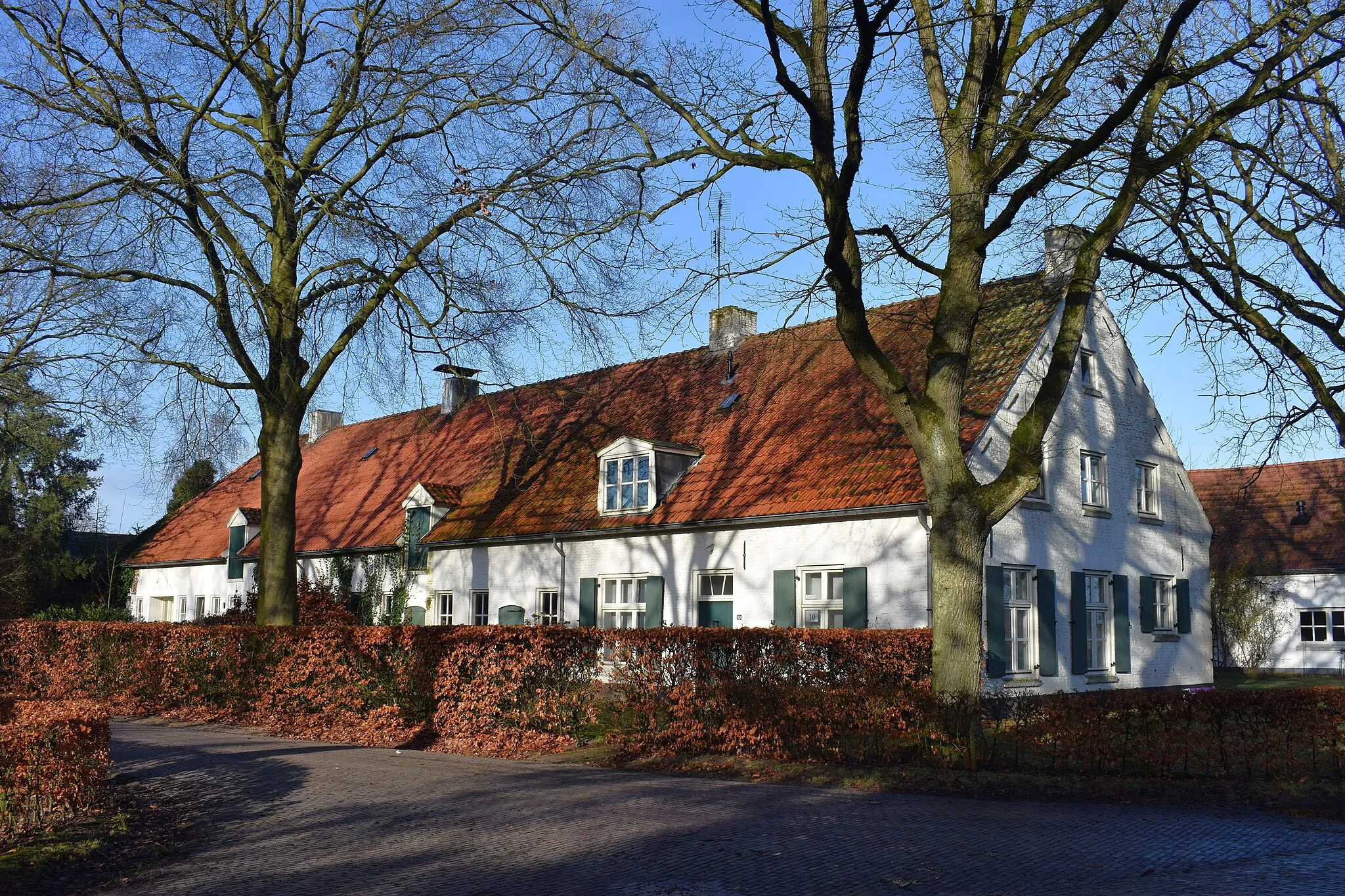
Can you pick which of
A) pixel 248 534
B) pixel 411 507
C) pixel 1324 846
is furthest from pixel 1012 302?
pixel 248 534

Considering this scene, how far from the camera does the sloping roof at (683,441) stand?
19531mm

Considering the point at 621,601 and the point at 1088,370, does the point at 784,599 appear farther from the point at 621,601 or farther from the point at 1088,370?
the point at 1088,370

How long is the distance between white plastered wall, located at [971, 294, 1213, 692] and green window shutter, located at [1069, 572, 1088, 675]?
9 cm

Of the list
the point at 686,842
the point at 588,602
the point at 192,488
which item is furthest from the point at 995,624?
the point at 192,488

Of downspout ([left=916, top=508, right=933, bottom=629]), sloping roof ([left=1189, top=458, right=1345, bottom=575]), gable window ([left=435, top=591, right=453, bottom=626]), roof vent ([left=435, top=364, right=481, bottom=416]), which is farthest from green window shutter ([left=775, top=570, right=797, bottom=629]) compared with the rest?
sloping roof ([left=1189, top=458, right=1345, bottom=575])

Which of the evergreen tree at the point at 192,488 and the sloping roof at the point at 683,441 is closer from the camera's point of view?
the sloping roof at the point at 683,441

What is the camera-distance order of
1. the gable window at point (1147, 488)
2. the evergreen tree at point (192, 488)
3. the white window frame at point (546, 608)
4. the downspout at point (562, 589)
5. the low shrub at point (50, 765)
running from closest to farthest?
1. the low shrub at point (50, 765)
2. the gable window at point (1147, 488)
3. the downspout at point (562, 589)
4. the white window frame at point (546, 608)
5. the evergreen tree at point (192, 488)

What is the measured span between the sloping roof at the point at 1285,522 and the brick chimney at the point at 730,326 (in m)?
16.4

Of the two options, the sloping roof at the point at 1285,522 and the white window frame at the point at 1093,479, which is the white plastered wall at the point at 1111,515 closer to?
the white window frame at the point at 1093,479

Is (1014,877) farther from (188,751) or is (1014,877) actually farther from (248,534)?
(248,534)

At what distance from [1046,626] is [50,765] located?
15.4m

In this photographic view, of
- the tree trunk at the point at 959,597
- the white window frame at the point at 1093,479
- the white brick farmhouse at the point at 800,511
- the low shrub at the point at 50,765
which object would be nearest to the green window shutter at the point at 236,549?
the white brick farmhouse at the point at 800,511

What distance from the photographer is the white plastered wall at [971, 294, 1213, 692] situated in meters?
19.6

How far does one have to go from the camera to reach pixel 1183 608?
23438 mm
